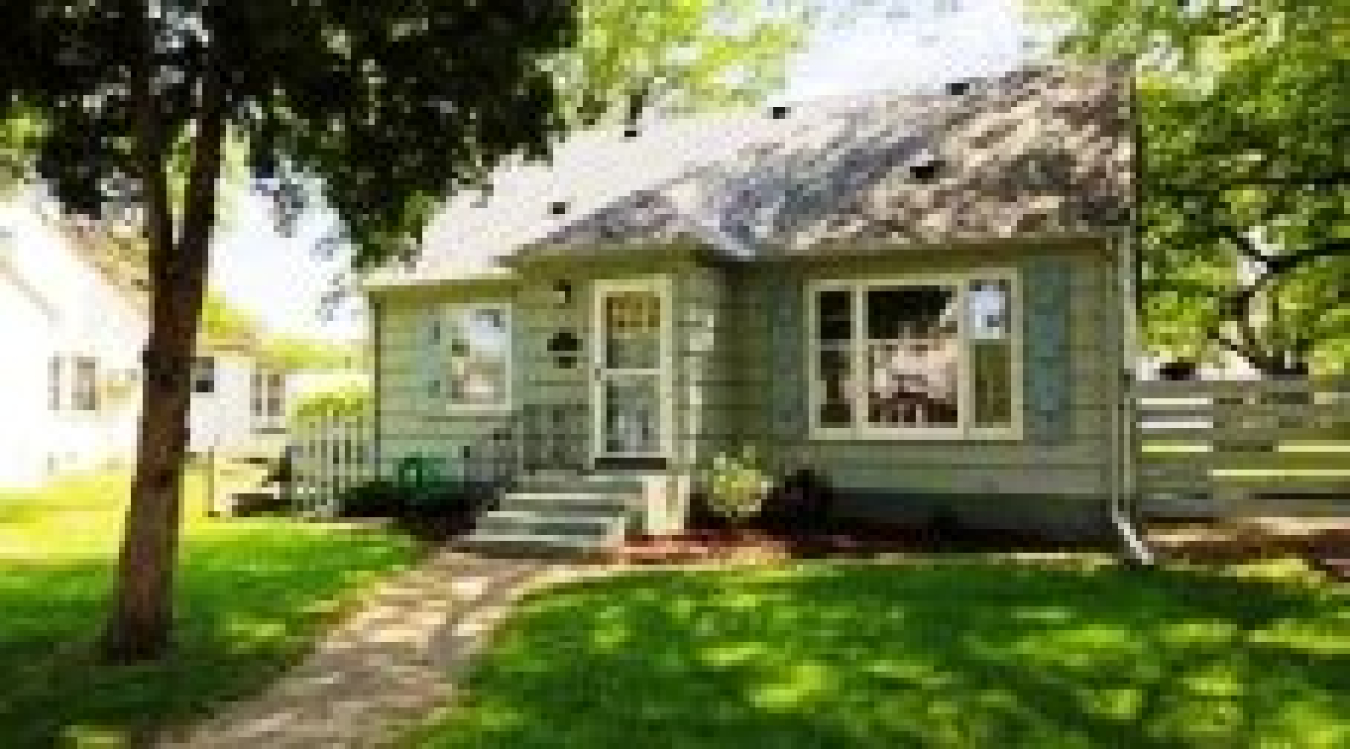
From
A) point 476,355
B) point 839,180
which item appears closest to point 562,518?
point 476,355

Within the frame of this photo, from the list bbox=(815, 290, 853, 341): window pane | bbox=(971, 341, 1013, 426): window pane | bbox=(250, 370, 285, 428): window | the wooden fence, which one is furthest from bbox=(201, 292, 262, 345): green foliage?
the wooden fence

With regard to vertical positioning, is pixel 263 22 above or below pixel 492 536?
above

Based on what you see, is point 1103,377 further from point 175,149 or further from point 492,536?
point 175,149

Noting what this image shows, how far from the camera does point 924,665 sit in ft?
28.2

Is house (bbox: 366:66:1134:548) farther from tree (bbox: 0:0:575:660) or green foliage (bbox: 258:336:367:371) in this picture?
green foliage (bbox: 258:336:367:371)

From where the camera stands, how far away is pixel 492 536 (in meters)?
14.5

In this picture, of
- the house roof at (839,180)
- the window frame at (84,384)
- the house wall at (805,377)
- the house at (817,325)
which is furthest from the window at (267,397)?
the house wall at (805,377)

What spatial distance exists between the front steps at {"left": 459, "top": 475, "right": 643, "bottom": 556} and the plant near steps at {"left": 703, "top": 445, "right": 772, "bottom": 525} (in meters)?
0.87

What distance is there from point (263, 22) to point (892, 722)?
5.90 m

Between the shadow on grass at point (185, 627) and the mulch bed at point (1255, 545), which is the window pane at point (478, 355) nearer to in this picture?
the shadow on grass at point (185, 627)

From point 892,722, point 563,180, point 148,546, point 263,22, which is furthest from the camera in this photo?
point 563,180

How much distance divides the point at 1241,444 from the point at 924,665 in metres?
5.54

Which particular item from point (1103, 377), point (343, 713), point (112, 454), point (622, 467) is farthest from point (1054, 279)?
point (112, 454)

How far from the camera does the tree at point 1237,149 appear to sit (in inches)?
783
